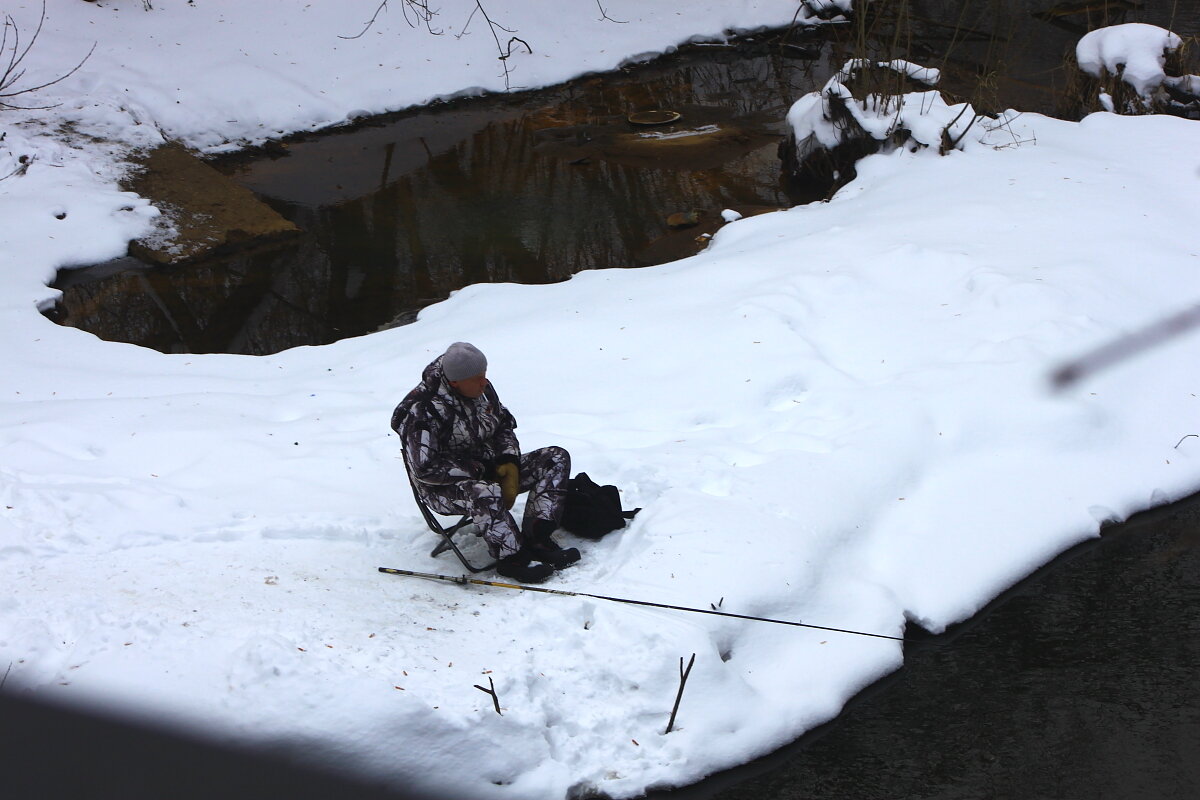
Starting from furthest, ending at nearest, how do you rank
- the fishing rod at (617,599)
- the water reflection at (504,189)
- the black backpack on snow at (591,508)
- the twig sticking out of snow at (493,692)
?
the water reflection at (504,189) → the black backpack on snow at (591,508) → the fishing rod at (617,599) → the twig sticking out of snow at (493,692)

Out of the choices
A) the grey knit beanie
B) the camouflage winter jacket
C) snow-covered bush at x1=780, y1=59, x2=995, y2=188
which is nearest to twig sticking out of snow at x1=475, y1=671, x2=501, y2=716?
the camouflage winter jacket

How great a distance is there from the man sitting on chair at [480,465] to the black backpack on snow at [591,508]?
10cm

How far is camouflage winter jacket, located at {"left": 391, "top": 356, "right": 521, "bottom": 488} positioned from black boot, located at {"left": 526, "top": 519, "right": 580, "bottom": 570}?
35 cm

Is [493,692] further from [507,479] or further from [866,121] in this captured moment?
[866,121]

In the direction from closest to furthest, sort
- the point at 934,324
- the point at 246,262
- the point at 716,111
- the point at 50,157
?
the point at 934,324 → the point at 246,262 → the point at 50,157 → the point at 716,111

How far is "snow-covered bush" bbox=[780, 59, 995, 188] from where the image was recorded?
10.2m

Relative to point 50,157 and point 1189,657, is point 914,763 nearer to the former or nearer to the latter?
point 1189,657

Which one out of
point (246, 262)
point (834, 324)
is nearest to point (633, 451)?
point (834, 324)

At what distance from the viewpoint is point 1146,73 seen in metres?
10.6

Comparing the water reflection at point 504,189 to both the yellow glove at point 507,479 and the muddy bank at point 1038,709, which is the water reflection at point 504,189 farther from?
the muddy bank at point 1038,709

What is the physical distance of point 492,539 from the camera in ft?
14.2

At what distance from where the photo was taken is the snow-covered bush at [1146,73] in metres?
10.6

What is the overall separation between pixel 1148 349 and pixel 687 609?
150 inches

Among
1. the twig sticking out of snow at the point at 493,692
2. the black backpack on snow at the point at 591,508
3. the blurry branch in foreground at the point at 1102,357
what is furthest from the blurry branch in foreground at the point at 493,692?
the blurry branch in foreground at the point at 1102,357
